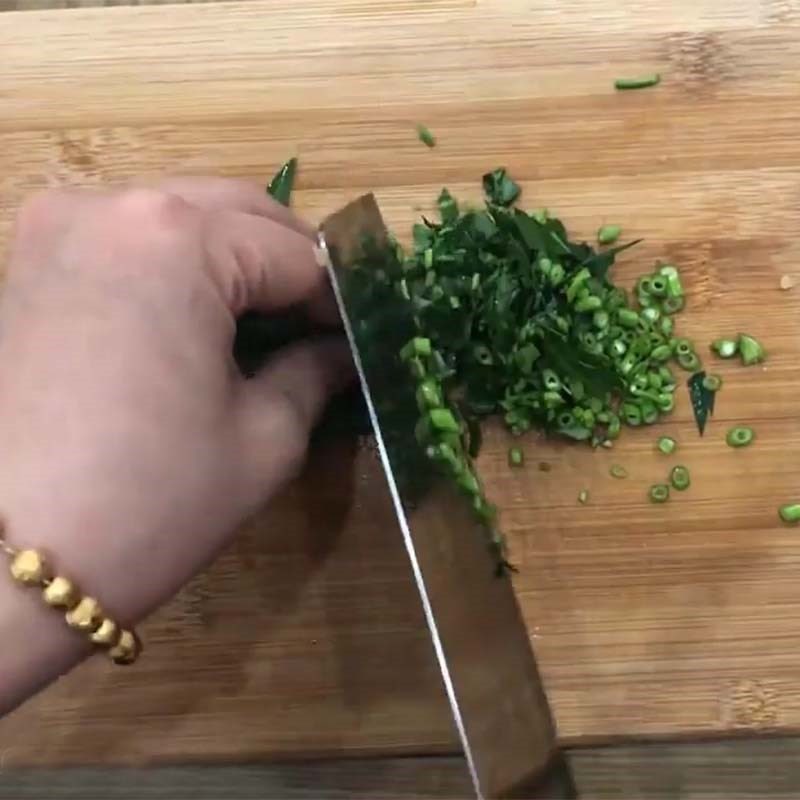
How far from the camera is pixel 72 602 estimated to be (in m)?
0.85

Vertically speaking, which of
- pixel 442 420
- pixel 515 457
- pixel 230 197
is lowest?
pixel 515 457

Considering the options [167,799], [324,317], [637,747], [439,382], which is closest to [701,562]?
[637,747]

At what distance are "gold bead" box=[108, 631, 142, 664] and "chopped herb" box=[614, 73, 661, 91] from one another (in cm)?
80

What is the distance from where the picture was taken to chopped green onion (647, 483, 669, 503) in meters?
1.21

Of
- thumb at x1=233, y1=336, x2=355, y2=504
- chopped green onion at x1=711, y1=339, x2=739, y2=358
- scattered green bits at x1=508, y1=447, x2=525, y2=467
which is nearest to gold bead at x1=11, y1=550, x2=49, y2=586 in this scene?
thumb at x1=233, y1=336, x2=355, y2=504

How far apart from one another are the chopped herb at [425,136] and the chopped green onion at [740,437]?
0.45m

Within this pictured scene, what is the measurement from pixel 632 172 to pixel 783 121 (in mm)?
178

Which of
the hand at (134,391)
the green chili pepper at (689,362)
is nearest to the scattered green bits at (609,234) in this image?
the green chili pepper at (689,362)

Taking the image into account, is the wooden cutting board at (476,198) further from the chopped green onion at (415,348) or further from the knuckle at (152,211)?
the knuckle at (152,211)

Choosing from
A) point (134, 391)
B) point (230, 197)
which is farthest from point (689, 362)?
point (134, 391)

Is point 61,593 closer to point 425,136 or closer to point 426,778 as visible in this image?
point 426,778

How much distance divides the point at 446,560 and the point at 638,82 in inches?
24.2

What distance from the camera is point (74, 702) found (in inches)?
47.0

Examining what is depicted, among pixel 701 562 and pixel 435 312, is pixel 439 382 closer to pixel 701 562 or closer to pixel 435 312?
pixel 435 312
